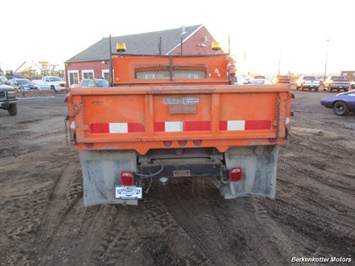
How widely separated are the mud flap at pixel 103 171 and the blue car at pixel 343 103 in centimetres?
1347

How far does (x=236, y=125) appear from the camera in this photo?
3.77 metres

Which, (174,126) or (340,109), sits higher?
(174,126)

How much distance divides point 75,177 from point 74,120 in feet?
8.24

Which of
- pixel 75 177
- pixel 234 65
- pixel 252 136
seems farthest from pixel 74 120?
pixel 234 65

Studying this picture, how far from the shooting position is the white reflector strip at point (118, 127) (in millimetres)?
3627

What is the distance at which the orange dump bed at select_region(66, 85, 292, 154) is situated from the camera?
3.54 meters

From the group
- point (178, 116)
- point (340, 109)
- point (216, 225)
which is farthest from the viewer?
point (340, 109)

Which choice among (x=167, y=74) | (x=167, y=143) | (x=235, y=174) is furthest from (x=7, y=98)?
(x=235, y=174)

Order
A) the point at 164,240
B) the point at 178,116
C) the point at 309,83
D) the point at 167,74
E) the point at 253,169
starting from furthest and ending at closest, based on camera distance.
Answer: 1. the point at 309,83
2. the point at 167,74
3. the point at 253,169
4. the point at 178,116
5. the point at 164,240

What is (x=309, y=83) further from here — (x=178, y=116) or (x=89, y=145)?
(x=89, y=145)

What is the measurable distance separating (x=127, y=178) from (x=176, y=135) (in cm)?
85

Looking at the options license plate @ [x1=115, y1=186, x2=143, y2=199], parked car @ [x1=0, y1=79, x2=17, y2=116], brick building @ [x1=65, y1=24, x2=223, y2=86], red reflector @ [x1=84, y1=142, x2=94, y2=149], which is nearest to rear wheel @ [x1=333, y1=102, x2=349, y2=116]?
license plate @ [x1=115, y1=186, x2=143, y2=199]

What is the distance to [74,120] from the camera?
3.52 m

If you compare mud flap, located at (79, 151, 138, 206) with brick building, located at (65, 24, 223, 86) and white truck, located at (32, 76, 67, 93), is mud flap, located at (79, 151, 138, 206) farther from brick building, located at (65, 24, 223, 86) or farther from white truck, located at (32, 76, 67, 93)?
white truck, located at (32, 76, 67, 93)
